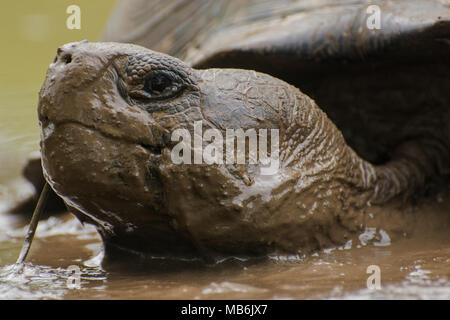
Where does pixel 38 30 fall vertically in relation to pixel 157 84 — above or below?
above

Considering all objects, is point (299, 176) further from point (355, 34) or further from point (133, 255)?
point (355, 34)

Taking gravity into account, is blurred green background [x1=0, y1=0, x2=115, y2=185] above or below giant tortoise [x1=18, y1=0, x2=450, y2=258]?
above

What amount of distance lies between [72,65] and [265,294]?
76 cm

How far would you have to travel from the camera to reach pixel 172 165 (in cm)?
137

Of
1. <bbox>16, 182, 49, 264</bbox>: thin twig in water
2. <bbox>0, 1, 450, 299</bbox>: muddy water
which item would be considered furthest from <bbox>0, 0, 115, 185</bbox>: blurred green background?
<bbox>16, 182, 49, 264</bbox>: thin twig in water

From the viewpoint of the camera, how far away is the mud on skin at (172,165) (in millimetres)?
1362

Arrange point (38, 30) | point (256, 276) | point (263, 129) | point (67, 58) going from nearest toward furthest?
point (256, 276), point (67, 58), point (263, 129), point (38, 30)

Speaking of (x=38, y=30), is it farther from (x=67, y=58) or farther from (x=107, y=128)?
(x=107, y=128)

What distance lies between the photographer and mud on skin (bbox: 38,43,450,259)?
53.6 inches

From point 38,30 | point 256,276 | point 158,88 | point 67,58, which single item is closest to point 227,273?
point 256,276

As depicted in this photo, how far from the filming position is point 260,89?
157 centimetres

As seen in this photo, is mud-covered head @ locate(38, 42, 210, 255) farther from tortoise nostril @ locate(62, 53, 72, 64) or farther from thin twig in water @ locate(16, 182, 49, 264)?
thin twig in water @ locate(16, 182, 49, 264)

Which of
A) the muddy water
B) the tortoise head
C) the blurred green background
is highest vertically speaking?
the blurred green background

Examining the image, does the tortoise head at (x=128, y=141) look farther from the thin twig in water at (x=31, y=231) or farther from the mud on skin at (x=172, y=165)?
the thin twig in water at (x=31, y=231)
